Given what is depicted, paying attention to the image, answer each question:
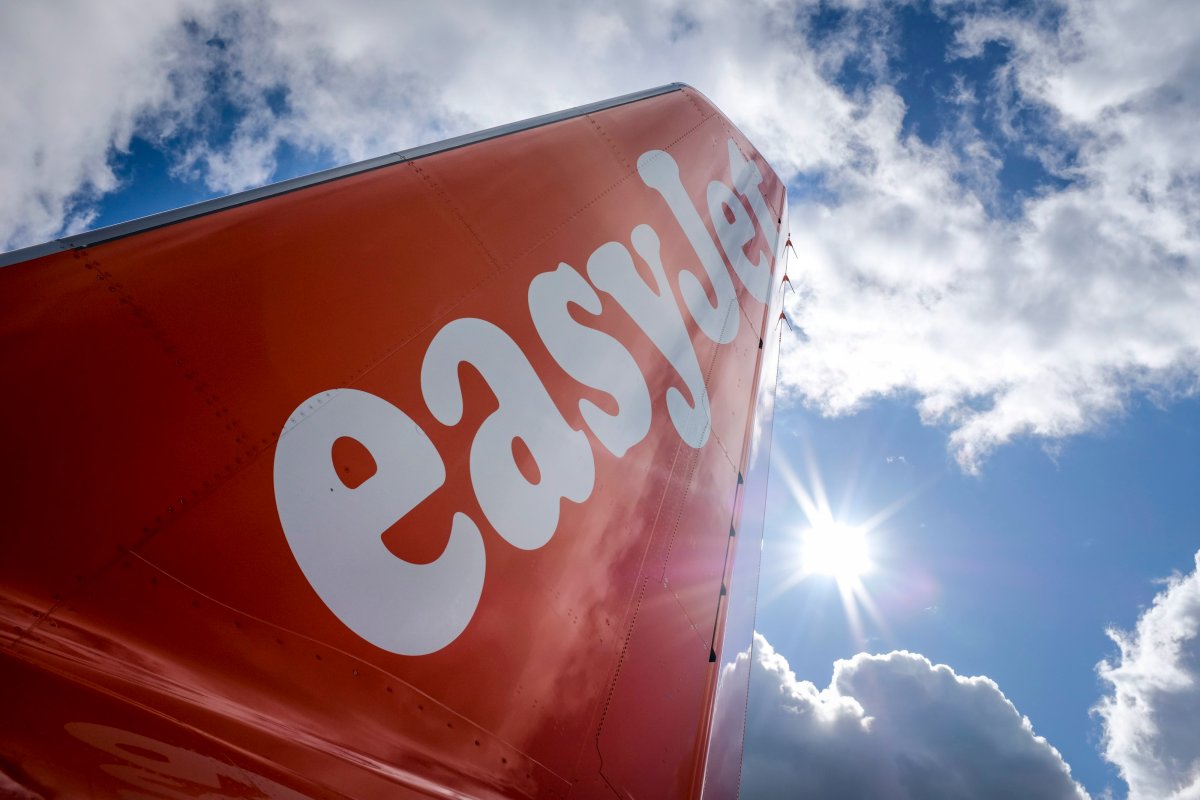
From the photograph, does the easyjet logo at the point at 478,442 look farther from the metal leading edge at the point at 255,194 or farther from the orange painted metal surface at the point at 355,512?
the metal leading edge at the point at 255,194

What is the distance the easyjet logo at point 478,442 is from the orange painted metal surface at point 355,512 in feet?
0.05

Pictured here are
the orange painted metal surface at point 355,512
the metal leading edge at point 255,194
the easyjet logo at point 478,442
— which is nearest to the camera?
the orange painted metal surface at point 355,512

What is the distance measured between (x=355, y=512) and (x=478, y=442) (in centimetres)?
61

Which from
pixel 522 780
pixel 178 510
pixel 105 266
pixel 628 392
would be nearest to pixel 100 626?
pixel 178 510

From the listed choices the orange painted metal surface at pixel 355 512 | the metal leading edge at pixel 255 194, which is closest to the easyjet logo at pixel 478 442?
the orange painted metal surface at pixel 355 512

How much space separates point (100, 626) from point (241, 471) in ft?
1.73

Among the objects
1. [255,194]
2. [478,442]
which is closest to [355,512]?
[478,442]

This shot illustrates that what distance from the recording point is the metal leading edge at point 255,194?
171 centimetres

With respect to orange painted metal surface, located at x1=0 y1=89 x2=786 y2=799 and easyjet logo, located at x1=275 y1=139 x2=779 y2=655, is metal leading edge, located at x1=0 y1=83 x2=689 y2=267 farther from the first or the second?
easyjet logo, located at x1=275 y1=139 x2=779 y2=655

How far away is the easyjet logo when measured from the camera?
1962mm

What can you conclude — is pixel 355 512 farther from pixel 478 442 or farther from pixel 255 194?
pixel 255 194

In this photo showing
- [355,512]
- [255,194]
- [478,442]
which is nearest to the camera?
[355,512]

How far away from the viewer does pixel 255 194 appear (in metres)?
2.19

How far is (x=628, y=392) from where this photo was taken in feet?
11.2
